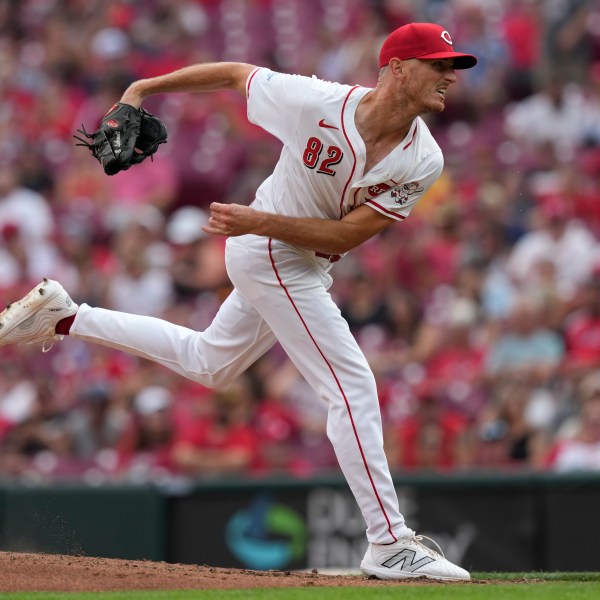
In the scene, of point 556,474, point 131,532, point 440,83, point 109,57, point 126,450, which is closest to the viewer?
point 440,83

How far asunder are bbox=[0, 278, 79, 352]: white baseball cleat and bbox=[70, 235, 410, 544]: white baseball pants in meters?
0.60

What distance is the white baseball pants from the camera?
17.2ft

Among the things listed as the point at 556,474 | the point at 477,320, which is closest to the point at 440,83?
the point at 556,474

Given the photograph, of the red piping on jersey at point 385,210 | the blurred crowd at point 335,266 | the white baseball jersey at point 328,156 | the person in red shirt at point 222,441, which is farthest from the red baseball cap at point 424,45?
the person in red shirt at point 222,441

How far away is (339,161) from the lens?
17.1 ft

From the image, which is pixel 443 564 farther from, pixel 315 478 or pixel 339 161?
pixel 315 478

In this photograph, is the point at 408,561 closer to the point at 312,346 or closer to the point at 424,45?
the point at 312,346

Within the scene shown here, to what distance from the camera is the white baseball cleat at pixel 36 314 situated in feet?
18.9

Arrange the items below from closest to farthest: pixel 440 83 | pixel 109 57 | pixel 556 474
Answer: pixel 440 83
pixel 556 474
pixel 109 57

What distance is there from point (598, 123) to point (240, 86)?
18.3ft

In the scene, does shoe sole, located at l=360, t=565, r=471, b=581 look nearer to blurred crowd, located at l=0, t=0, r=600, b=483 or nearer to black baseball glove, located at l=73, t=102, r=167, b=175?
black baseball glove, located at l=73, t=102, r=167, b=175

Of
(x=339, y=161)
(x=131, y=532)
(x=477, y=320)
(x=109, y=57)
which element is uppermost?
(x=109, y=57)

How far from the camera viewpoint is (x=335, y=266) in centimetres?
998

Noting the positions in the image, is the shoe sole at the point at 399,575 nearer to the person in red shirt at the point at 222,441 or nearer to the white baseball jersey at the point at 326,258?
the white baseball jersey at the point at 326,258
